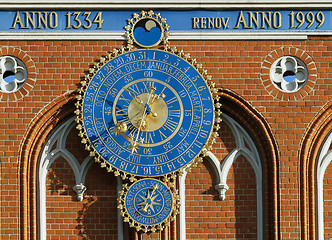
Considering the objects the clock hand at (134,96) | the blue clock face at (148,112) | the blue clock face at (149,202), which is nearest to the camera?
the blue clock face at (149,202)

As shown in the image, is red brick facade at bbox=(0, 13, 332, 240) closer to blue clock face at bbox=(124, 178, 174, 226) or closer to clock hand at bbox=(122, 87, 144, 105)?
blue clock face at bbox=(124, 178, 174, 226)

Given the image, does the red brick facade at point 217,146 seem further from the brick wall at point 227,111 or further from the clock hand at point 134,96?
the clock hand at point 134,96

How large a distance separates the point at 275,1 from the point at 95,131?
12.7 ft

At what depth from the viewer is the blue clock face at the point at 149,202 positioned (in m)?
23.0

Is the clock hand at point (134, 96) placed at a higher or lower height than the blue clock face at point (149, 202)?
higher

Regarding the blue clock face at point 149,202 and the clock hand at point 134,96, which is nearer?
the blue clock face at point 149,202

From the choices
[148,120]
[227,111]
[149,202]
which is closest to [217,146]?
[227,111]

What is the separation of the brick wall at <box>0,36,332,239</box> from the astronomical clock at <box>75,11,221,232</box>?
1.07ft

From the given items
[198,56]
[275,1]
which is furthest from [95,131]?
[275,1]

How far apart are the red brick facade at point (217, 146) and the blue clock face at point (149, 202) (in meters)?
0.35

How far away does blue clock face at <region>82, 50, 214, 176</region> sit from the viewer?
76.1ft

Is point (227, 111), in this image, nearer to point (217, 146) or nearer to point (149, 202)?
point (217, 146)

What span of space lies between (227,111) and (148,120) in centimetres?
143

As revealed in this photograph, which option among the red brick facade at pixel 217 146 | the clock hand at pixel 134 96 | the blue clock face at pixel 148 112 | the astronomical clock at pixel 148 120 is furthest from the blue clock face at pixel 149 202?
the clock hand at pixel 134 96
